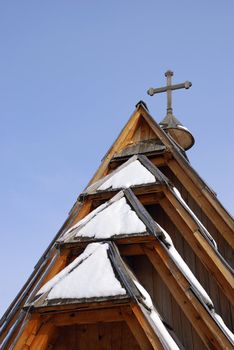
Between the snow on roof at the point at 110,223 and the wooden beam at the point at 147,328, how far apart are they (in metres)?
1.25

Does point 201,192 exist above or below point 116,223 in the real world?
above

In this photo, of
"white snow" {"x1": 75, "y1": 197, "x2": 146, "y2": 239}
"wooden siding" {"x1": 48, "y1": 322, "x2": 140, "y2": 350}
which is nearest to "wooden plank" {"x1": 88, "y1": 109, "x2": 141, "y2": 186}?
"white snow" {"x1": 75, "y1": 197, "x2": 146, "y2": 239}

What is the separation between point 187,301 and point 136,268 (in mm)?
1495

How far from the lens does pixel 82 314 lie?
752 cm

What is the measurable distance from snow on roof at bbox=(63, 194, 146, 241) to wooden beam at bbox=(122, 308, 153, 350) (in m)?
1.18

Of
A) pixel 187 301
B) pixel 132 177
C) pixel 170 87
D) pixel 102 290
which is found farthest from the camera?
→ pixel 170 87

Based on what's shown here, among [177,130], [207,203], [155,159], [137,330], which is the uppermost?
[177,130]

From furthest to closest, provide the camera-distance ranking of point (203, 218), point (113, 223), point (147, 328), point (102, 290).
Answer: point (203, 218) < point (113, 223) < point (102, 290) < point (147, 328)

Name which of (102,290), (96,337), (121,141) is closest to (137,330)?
(102,290)

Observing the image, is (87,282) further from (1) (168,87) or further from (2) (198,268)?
(1) (168,87)

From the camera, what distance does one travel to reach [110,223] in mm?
8422

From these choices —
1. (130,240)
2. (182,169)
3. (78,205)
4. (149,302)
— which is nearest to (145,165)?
(182,169)

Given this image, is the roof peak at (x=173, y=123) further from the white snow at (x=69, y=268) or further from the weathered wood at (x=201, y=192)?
the white snow at (x=69, y=268)

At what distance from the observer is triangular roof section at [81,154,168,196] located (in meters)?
9.08
